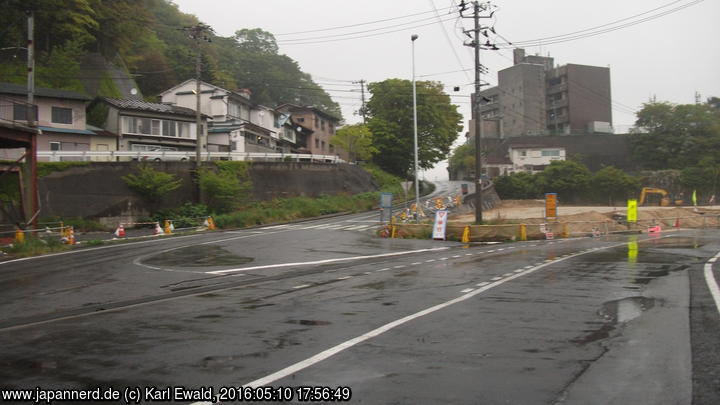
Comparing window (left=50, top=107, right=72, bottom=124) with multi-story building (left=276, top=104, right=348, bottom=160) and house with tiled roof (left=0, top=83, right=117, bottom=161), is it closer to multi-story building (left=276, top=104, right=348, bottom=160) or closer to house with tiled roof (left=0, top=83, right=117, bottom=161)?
house with tiled roof (left=0, top=83, right=117, bottom=161)

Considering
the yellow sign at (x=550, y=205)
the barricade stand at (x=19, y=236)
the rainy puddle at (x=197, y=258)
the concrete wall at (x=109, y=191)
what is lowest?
the rainy puddle at (x=197, y=258)

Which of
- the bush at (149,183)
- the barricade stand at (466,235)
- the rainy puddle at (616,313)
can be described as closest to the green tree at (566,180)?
the barricade stand at (466,235)

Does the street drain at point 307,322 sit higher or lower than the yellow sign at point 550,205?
lower

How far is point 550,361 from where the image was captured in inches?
222

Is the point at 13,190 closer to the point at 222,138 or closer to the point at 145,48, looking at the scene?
the point at 222,138

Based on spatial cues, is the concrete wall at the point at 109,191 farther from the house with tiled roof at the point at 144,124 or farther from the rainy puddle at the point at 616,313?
the rainy puddle at the point at 616,313

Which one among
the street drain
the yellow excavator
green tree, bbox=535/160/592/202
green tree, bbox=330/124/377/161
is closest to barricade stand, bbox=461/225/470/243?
the street drain

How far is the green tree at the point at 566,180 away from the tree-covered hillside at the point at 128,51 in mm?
43112

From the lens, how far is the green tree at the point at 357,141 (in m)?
60.1

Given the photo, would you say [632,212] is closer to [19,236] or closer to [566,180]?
[566,180]

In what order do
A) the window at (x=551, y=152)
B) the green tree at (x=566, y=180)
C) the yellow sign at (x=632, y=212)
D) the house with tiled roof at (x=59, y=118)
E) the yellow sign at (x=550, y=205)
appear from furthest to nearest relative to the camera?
the window at (x=551, y=152)
the green tree at (x=566, y=180)
the house with tiled roof at (x=59, y=118)
the yellow sign at (x=632, y=212)
the yellow sign at (x=550, y=205)

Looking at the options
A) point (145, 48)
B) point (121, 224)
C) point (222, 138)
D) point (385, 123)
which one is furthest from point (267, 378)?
point (145, 48)

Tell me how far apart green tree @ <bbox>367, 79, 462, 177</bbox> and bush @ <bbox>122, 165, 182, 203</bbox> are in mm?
29833

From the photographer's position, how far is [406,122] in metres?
65.8
